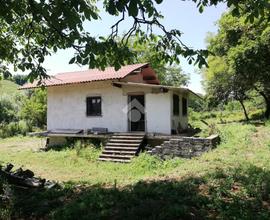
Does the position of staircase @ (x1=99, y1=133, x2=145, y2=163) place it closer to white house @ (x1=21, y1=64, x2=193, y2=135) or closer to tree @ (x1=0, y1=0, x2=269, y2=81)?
white house @ (x1=21, y1=64, x2=193, y2=135)

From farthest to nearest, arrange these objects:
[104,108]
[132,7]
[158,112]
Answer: [104,108] < [158,112] < [132,7]

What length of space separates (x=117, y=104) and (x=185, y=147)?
5.57 m

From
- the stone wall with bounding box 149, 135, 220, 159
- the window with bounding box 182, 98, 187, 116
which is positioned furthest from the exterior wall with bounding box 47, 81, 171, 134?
the window with bounding box 182, 98, 187, 116

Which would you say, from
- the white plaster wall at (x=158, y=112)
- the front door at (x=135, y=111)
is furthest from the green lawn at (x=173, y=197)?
the front door at (x=135, y=111)

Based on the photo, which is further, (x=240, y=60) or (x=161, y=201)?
(x=240, y=60)

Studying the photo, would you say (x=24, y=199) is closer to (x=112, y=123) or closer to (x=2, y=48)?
(x=2, y=48)

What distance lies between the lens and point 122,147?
1617 centimetres

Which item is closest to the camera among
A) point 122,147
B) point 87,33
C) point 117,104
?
point 87,33

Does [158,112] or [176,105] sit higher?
[176,105]

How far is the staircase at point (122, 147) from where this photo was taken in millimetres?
15456

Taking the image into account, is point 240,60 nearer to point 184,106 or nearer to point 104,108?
point 184,106

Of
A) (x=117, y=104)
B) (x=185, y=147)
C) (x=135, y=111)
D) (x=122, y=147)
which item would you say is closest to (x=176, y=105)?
(x=135, y=111)

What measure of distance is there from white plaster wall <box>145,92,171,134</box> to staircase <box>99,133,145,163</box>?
101 centimetres

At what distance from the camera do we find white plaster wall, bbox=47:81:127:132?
18.6 metres
